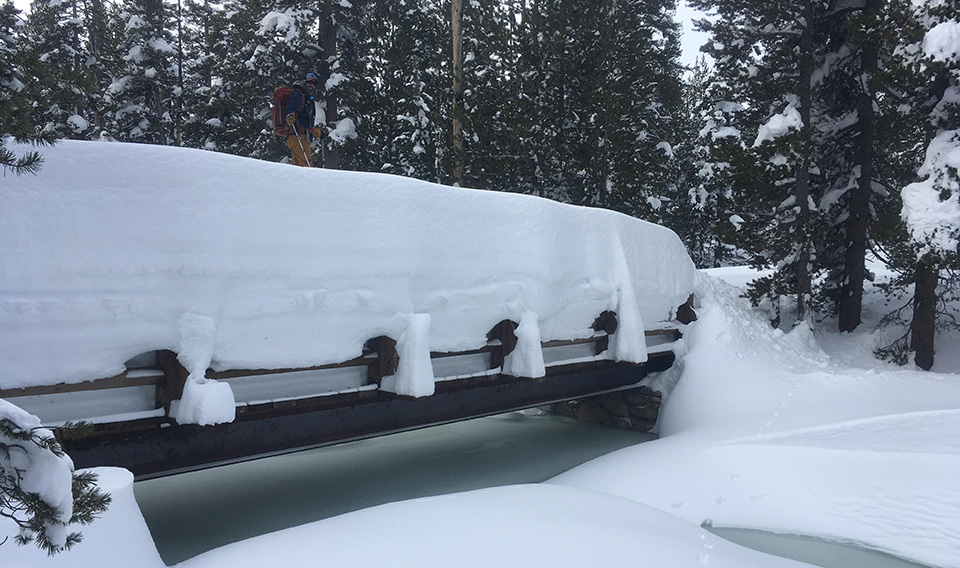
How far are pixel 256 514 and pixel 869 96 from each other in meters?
12.1

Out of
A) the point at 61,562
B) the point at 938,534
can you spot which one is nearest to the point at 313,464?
the point at 61,562

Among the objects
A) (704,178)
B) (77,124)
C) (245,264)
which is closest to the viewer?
(245,264)

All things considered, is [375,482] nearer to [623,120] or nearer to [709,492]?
[709,492]

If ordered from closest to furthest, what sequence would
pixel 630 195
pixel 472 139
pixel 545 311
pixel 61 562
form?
pixel 61 562, pixel 545 311, pixel 630 195, pixel 472 139

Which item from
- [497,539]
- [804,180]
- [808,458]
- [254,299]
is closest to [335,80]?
[804,180]

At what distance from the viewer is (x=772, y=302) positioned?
11422mm

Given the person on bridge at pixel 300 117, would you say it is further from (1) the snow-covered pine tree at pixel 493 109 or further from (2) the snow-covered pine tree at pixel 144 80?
(2) the snow-covered pine tree at pixel 144 80

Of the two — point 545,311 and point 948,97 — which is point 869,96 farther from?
point 545,311

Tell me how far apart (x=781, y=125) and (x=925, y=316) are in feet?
12.9

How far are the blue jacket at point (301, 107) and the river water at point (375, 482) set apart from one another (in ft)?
16.2

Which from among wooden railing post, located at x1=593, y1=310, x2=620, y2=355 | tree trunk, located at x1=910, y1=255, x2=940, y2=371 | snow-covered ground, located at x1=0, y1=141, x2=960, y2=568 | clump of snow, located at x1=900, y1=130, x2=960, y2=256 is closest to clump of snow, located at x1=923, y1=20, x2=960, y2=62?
clump of snow, located at x1=900, y1=130, x2=960, y2=256

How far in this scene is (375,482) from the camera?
7.77 meters

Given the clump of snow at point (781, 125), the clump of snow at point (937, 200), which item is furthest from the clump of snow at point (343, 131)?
the clump of snow at point (937, 200)

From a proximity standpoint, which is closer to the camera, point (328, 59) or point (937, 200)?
point (937, 200)
